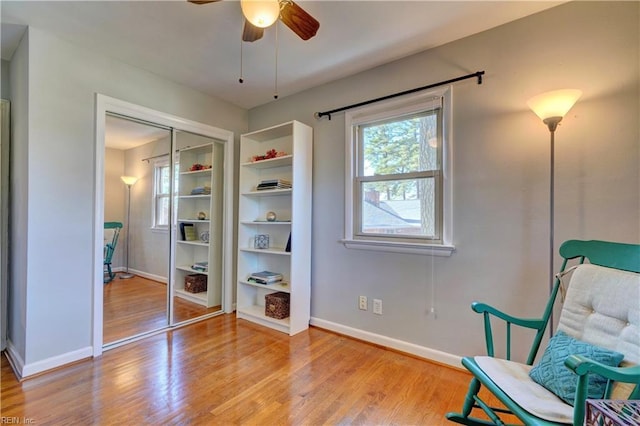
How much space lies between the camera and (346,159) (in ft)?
9.15

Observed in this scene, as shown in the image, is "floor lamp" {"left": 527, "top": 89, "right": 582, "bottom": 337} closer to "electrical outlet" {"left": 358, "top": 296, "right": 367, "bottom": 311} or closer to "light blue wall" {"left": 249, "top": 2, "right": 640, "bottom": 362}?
"light blue wall" {"left": 249, "top": 2, "right": 640, "bottom": 362}

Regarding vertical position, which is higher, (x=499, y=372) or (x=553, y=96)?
(x=553, y=96)

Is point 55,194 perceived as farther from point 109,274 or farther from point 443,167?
point 443,167

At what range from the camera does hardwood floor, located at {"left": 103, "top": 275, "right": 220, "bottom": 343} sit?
255 centimetres

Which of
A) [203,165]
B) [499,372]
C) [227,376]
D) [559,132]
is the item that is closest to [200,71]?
[203,165]

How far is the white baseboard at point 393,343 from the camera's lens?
7.24 ft

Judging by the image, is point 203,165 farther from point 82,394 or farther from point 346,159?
point 82,394

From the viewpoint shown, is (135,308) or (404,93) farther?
(135,308)

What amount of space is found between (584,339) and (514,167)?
3.63 feet

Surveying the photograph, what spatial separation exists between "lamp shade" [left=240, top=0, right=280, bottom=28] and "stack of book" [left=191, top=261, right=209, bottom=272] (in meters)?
2.54

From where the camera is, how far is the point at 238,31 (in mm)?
2121

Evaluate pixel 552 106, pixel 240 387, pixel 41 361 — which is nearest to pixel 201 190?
pixel 41 361

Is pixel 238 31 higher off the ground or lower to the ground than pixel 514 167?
higher

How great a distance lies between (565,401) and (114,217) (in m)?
3.27
